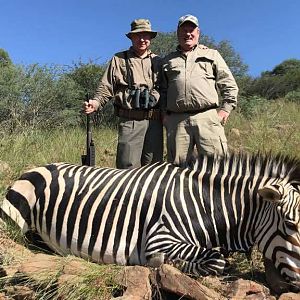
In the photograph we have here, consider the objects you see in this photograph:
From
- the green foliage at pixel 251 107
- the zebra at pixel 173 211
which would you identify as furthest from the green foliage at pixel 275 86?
the zebra at pixel 173 211

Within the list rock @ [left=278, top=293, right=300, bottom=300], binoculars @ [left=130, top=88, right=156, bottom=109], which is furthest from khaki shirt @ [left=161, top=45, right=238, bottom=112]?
rock @ [left=278, top=293, right=300, bottom=300]

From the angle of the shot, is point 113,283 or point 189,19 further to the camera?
point 189,19

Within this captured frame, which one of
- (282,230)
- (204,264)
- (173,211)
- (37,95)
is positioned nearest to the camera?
(282,230)

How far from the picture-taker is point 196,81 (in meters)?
4.55

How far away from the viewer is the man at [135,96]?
4859 millimetres

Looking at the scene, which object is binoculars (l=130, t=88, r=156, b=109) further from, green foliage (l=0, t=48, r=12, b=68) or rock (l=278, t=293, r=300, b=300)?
green foliage (l=0, t=48, r=12, b=68)

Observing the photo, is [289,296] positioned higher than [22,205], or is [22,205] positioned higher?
[22,205]

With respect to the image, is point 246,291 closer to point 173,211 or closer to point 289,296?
point 289,296

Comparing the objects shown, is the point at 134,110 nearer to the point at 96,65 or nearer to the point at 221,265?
the point at 221,265

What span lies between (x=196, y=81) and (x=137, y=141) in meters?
0.91

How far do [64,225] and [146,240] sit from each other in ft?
2.33

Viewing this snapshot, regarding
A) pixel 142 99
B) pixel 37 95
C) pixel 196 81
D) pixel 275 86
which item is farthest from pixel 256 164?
pixel 275 86

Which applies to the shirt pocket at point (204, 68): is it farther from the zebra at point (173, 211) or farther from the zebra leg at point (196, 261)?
the zebra leg at point (196, 261)

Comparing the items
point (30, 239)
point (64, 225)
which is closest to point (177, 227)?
point (64, 225)
